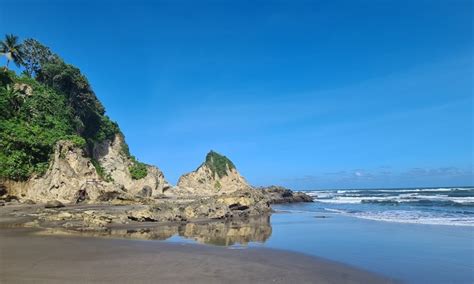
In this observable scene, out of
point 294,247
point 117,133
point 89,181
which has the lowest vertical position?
point 294,247

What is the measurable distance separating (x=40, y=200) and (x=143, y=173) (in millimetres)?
19094

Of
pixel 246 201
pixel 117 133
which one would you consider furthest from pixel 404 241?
pixel 117 133

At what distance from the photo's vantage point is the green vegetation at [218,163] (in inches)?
2876

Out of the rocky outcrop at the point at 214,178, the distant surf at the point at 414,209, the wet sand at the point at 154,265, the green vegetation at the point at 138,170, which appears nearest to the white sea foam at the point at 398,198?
the distant surf at the point at 414,209

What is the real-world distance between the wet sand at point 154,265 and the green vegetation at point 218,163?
60208 mm

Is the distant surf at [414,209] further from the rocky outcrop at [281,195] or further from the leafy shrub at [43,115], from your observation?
the leafy shrub at [43,115]

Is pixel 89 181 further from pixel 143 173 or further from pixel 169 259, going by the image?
pixel 169 259

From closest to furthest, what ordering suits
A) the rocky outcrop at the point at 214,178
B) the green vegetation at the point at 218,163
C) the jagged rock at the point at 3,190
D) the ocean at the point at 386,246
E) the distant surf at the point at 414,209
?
the ocean at the point at 386,246 < the distant surf at the point at 414,209 < the jagged rock at the point at 3,190 < the rocky outcrop at the point at 214,178 < the green vegetation at the point at 218,163

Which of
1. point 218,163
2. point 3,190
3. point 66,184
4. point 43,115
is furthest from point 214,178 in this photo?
point 3,190

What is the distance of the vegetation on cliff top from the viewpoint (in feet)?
102

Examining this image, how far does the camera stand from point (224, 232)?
1788 cm

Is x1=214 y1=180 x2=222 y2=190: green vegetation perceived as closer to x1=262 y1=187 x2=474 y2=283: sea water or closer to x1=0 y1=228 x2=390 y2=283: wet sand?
x1=262 y1=187 x2=474 y2=283: sea water

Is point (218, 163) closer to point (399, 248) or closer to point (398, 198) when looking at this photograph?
point (398, 198)

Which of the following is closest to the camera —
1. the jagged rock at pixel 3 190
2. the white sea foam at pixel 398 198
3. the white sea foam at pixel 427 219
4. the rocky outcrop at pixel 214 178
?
the white sea foam at pixel 427 219
